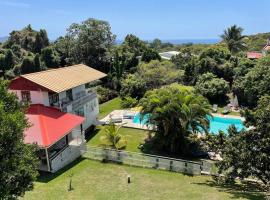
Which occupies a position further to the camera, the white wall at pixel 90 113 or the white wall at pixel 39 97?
the white wall at pixel 90 113

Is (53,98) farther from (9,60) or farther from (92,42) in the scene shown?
(9,60)

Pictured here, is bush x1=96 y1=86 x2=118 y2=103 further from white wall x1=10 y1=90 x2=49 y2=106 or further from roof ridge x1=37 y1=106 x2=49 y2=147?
roof ridge x1=37 y1=106 x2=49 y2=147

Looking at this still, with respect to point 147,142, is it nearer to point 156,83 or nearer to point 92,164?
point 92,164

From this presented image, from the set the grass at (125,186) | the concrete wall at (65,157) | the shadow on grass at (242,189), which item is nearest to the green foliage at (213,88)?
the grass at (125,186)

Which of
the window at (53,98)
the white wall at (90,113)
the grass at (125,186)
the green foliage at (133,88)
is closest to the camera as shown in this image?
the grass at (125,186)

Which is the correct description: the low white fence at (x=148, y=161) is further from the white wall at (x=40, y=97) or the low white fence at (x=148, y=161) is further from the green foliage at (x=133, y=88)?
the green foliage at (x=133, y=88)

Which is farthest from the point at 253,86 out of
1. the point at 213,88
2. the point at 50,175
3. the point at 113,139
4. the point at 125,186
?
the point at 50,175
